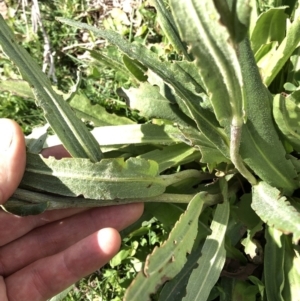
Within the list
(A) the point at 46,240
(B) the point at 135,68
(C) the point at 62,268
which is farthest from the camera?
(B) the point at 135,68

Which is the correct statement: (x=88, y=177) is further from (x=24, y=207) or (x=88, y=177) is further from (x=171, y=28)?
(x=171, y=28)

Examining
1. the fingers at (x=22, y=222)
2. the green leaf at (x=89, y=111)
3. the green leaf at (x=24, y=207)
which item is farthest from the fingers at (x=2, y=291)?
the green leaf at (x=89, y=111)

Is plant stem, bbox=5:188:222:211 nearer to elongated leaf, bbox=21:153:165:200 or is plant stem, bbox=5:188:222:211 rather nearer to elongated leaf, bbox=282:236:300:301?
elongated leaf, bbox=21:153:165:200

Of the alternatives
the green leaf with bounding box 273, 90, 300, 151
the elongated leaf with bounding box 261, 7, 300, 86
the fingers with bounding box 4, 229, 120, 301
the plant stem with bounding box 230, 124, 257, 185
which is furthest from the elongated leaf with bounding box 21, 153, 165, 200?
the elongated leaf with bounding box 261, 7, 300, 86

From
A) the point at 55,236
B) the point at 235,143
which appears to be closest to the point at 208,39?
the point at 235,143

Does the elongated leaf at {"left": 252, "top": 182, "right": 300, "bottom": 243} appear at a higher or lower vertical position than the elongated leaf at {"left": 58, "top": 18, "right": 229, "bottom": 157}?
lower

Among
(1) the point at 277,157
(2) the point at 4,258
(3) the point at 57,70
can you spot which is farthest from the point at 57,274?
(3) the point at 57,70
